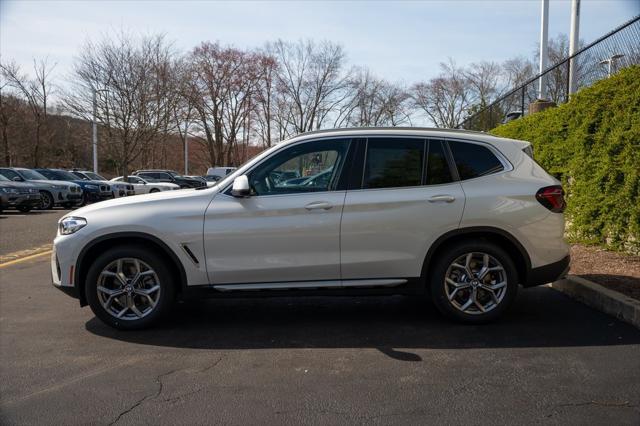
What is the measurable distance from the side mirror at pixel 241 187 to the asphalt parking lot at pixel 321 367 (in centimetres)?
127

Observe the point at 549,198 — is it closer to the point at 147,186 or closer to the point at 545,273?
the point at 545,273

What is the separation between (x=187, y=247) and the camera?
4.45 m

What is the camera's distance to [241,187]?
4375 millimetres

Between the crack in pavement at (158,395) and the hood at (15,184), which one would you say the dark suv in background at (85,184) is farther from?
the crack in pavement at (158,395)

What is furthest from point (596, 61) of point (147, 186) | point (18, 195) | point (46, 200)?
point (147, 186)

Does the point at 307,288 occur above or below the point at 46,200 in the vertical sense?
below

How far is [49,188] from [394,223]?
59.9 ft

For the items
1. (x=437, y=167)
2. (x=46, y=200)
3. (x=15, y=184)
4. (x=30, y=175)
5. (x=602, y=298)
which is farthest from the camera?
(x=30, y=175)

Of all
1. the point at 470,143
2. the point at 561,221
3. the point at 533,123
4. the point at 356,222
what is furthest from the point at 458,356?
the point at 533,123

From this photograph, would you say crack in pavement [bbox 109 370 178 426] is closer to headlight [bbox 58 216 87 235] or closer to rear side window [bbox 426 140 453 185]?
headlight [bbox 58 216 87 235]

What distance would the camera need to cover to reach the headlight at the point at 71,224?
14.9 ft

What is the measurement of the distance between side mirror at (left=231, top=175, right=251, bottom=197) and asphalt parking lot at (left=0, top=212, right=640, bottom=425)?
1.27m

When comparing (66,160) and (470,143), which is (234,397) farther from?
(66,160)

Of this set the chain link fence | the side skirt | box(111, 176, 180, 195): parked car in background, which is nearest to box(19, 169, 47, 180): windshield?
box(111, 176, 180, 195): parked car in background
